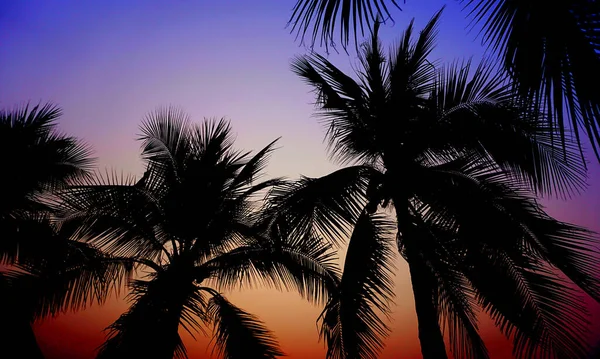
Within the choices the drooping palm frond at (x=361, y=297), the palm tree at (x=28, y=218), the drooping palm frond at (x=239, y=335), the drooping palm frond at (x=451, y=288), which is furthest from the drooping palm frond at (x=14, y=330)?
the drooping palm frond at (x=451, y=288)

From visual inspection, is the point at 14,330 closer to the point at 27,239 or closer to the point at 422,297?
the point at 27,239

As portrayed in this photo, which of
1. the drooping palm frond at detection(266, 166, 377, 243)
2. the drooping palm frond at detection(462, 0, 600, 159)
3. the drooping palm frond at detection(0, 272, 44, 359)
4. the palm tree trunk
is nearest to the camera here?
the drooping palm frond at detection(462, 0, 600, 159)

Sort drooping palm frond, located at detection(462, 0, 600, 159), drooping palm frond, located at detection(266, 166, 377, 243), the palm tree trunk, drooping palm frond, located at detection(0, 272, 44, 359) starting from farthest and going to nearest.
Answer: drooping palm frond, located at detection(266, 166, 377, 243) < the palm tree trunk < drooping palm frond, located at detection(0, 272, 44, 359) < drooping palm frond, located at detection(462, 0, 600, 159)

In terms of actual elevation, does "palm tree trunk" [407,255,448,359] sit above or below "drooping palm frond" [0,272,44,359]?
above

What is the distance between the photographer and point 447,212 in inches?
208

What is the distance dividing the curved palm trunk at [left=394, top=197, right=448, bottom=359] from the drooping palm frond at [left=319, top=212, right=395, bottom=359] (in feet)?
1.74

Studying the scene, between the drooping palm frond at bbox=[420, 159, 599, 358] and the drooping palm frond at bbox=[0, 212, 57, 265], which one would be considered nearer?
the drooping palm frond at bbox=[420, 159, 599, 358]

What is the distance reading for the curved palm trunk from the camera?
14.9 ft

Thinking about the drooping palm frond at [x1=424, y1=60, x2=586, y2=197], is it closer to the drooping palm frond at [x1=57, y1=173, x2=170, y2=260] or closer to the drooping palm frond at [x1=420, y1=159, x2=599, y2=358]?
the drooping palm frond at [x1=420, y1=159, x2=599, y2=358]

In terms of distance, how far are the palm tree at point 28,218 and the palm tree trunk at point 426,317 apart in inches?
190

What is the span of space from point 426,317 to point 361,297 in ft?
3.13

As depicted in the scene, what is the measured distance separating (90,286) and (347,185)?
4.73 m

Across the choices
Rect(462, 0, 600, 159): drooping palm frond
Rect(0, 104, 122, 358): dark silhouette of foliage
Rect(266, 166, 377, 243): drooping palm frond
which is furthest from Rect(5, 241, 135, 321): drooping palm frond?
Rect(462, 0, 600, 159): drooping palm frond

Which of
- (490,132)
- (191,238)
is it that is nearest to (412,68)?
(490,132)
